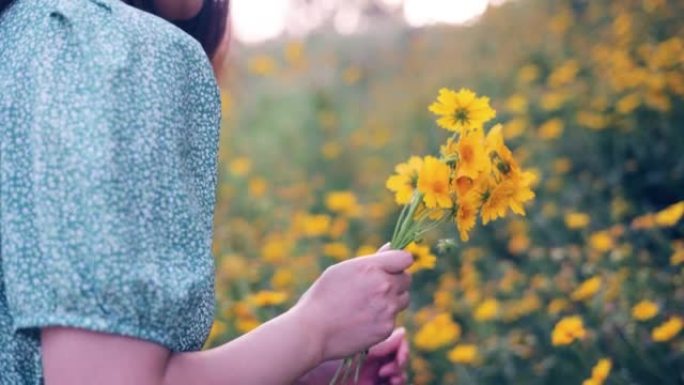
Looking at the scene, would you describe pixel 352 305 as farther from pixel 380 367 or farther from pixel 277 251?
pixel 277 251

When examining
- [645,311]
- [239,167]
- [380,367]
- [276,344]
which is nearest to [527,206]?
[645,311]

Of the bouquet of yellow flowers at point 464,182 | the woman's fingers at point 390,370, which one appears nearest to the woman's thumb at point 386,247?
the bouquet of yellow flowers at point 464,182

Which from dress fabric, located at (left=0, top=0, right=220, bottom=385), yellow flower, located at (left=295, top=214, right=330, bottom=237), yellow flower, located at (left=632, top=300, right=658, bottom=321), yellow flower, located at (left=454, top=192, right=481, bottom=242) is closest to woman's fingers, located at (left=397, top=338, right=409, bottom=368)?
yellow flower, located at (left=454, top=192, right=481, bottom=242)

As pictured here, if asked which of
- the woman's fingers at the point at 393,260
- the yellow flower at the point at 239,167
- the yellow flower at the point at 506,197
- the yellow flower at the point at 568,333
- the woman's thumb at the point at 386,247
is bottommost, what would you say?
the yellow flower at the point at 239,167

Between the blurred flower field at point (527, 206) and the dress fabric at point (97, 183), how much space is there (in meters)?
0.42

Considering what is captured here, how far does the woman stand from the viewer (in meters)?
0.81

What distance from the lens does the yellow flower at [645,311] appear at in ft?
6.73

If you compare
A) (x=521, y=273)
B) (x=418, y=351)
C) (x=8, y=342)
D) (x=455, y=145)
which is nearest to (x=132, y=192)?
(x=8, y=342)

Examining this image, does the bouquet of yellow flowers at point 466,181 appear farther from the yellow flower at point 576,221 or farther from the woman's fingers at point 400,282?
the yellow flower at point 576,221

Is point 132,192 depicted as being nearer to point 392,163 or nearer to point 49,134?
point 49,134

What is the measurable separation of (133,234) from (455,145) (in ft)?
1.37

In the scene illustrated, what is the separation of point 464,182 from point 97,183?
17.1 inches

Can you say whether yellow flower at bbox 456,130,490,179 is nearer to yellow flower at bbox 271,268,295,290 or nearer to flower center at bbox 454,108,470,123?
flower center at bbox 454,108,470,123

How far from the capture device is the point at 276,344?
926 mm
